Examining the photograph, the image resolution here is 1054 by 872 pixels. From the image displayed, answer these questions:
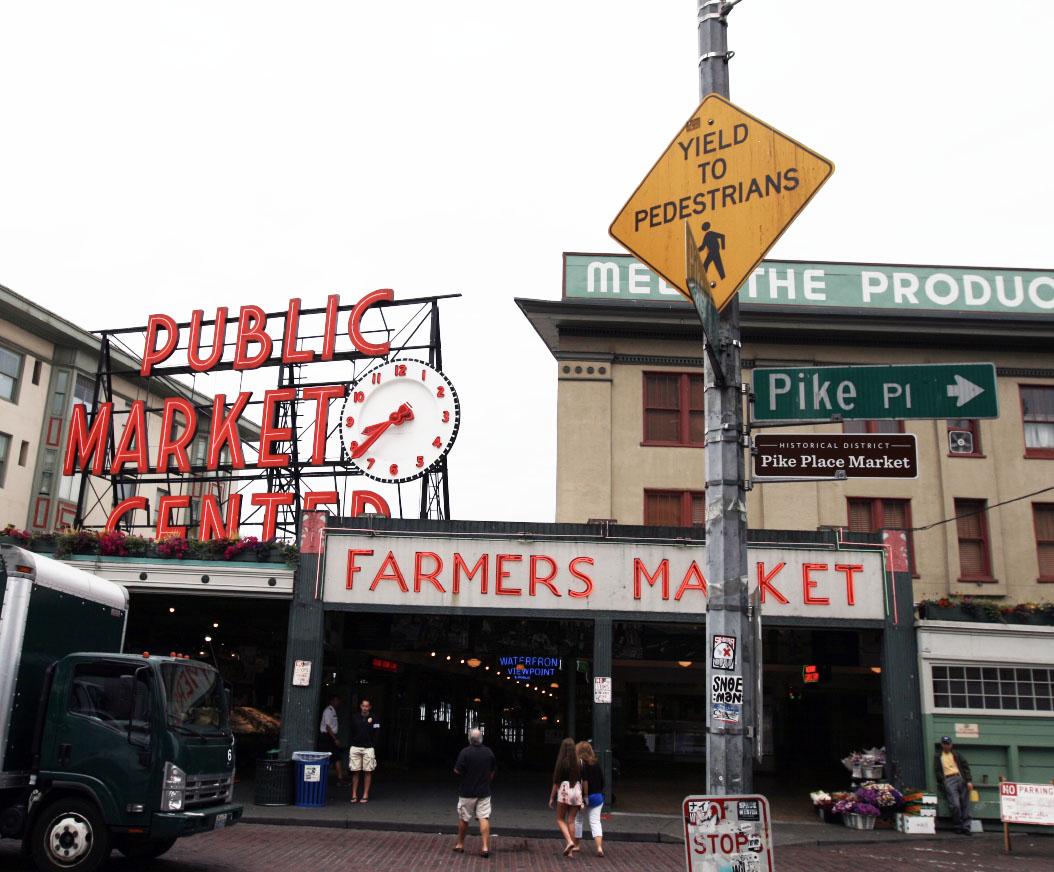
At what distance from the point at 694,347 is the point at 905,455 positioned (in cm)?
1917

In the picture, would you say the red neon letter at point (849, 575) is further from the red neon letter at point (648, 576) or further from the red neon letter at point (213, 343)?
the red neon letter at point (213, 343)

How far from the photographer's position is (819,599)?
19.8 m

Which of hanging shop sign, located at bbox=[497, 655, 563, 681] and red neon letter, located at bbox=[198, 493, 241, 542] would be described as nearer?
hanging shop sign, located at bbox=[497, 655, 563, 681]

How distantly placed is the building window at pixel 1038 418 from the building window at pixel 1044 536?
61.6 inches

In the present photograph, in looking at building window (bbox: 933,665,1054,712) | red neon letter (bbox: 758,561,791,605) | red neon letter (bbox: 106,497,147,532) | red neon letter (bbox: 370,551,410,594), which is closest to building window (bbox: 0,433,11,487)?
red neon letter (bbox: 106,497,147,532)

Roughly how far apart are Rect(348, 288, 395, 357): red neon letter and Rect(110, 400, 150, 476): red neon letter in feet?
23.5

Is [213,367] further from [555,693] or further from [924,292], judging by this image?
[924,292]

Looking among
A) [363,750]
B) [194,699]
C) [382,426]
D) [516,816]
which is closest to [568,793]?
[516,816]

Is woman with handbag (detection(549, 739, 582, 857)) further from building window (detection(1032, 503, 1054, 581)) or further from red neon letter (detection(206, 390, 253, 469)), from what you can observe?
red neon letter (detection(206, 390, 253, 469))

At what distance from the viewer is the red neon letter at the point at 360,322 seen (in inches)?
1182

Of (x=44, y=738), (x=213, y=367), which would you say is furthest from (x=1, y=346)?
(x=44, y=738)

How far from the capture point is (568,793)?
14555 mm

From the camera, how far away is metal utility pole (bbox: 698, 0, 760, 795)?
5895mm

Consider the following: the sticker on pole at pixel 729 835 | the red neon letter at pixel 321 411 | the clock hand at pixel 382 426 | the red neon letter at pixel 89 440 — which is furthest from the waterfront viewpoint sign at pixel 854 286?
the sticker on pole at pixel 729 835
